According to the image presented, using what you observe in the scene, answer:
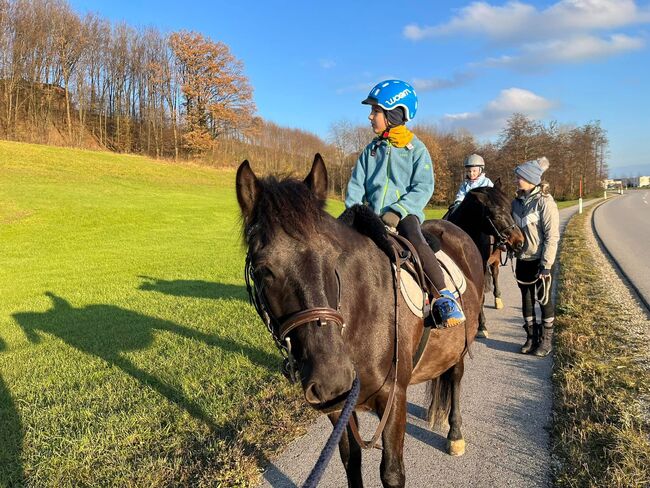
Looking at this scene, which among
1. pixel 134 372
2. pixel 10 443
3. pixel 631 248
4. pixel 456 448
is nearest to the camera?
pixel 456 448

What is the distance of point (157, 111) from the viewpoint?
57156 millimetres

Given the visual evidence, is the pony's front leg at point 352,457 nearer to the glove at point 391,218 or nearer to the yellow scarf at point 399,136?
the glove at point 391,218

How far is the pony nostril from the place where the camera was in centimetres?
174

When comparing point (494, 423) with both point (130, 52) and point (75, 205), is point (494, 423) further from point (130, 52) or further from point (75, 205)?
point (130, 52)

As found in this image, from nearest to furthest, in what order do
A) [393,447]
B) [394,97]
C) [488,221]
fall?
[393,447]
[394,97]
[488,221]

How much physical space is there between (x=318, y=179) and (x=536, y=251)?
4.76 m

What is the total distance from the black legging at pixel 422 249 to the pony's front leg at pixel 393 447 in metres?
0.90

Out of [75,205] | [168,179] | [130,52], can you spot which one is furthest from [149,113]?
[75,205]

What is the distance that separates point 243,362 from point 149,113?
6006 centimetres

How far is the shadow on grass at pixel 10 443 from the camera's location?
329cm

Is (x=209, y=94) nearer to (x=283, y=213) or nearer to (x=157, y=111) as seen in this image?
(x=157, y=111)

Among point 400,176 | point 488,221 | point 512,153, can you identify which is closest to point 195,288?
point 488,221

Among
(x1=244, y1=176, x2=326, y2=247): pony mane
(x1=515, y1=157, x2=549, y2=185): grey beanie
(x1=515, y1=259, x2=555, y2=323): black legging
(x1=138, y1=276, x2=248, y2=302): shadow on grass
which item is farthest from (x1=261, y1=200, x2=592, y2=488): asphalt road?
(x1=138, y1=276, x2=248, y2=302): shadow on grass

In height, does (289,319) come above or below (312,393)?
above
